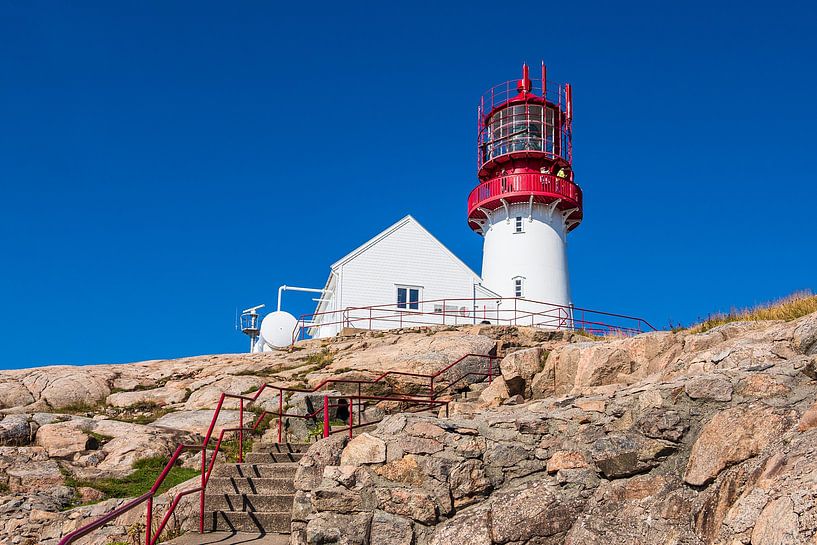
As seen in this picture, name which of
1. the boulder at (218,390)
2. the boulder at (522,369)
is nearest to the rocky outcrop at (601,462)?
the boulder at (522,369)

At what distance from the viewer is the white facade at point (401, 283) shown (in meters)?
34.5

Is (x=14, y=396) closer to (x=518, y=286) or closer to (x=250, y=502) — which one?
(x=250, y=502)

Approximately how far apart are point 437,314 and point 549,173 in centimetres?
1014

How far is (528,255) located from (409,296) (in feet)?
22.5

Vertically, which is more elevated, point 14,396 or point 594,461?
point 14,396

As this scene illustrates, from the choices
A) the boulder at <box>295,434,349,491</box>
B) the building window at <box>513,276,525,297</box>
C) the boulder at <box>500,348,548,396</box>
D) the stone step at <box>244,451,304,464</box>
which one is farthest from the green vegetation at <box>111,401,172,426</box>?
the building window at <box>513,276,525,297</box>

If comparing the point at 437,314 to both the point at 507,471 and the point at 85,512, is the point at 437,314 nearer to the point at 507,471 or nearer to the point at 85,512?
the point at 85,512

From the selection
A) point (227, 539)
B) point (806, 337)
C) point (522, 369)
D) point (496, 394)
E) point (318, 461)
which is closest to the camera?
point (806, 337)

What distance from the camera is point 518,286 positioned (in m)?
37.5

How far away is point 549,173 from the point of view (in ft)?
127

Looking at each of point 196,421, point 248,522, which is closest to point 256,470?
point 248,522

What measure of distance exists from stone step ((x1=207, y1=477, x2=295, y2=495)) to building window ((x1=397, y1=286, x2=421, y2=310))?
23053 mm

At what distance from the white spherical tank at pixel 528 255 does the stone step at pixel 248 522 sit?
88.9ft

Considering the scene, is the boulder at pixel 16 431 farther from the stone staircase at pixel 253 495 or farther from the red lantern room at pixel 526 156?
the red lantern room at pixel 526 156
